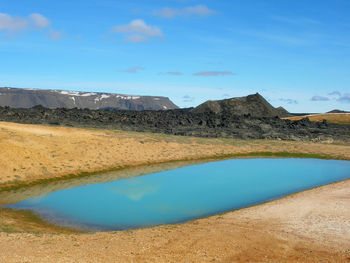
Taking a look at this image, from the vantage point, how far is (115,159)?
44.3 m

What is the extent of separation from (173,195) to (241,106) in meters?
101

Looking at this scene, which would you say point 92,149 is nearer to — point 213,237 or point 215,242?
point 213,237

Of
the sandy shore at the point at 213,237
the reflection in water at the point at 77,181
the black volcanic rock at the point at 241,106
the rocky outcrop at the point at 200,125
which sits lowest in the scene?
the reflection in water at the point at 77,181

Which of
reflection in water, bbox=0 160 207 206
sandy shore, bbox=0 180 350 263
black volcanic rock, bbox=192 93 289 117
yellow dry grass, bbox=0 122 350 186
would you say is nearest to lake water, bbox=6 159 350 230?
reflection in water, bbox=0 160 207 206

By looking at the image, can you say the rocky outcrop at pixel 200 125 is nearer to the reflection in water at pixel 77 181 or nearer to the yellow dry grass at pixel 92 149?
the yellow dry grass at pixel 92 149

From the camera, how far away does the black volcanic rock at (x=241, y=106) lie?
123 metres

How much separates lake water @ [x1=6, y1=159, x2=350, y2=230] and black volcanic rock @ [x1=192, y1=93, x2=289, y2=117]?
79.9m

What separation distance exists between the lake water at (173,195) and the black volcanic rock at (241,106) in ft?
262

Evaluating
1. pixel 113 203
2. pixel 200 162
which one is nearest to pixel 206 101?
pixel 200 162

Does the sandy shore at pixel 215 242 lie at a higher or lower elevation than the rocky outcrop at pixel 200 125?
lower

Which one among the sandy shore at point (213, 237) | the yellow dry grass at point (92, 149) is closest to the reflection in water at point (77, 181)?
the yellow dry grass at point (92, 149)

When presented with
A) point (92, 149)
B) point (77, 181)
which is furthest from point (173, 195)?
point (92, 149)

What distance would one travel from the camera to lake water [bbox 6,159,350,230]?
76.1 feet

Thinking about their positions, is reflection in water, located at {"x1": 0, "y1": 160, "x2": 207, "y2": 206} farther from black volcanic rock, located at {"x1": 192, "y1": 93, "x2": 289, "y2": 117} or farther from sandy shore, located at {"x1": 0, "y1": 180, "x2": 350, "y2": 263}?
A: black volcanic rock, located at {"x1": 192, "y1": 93, "x2": 289, "y2": 117}
